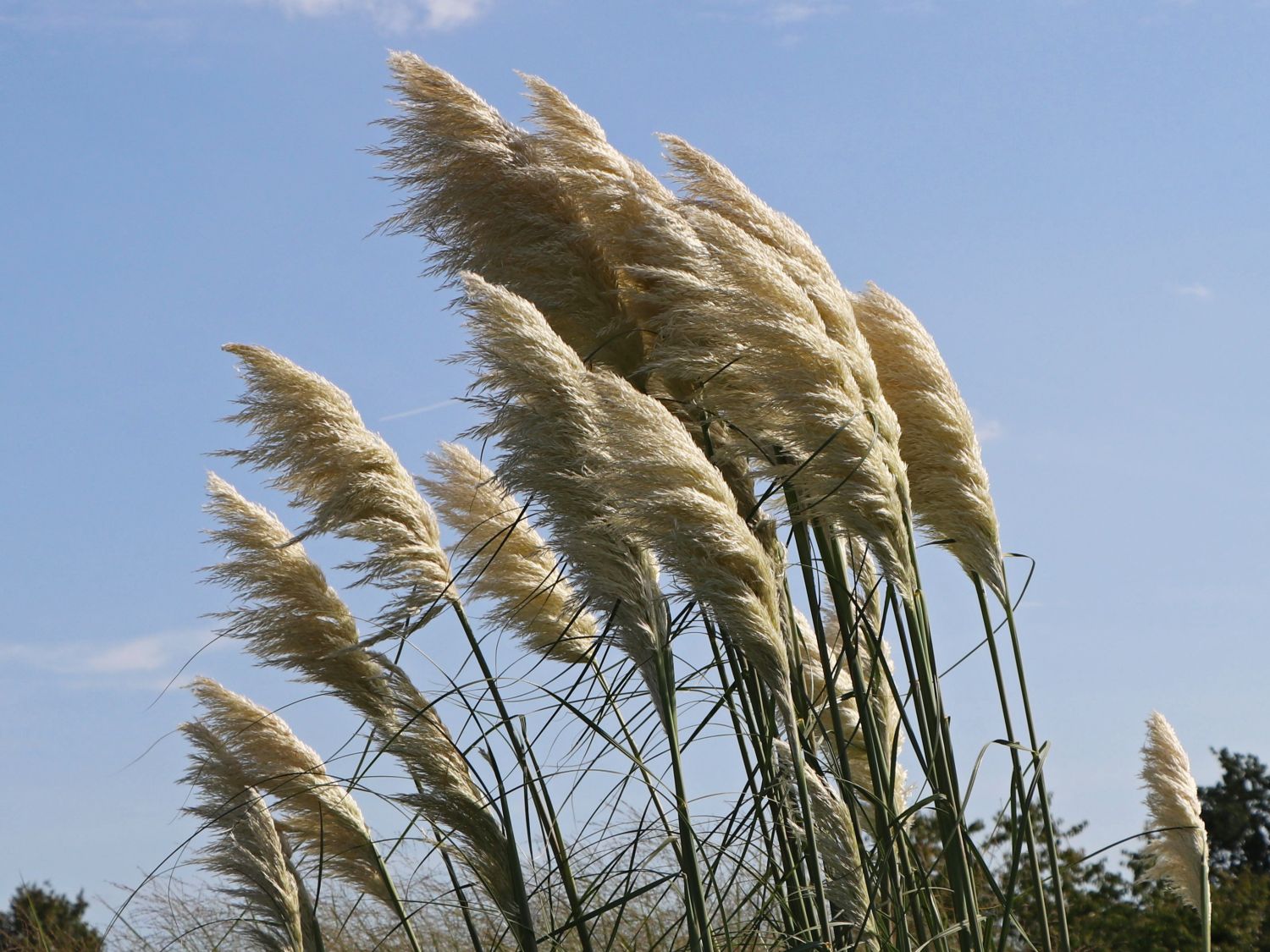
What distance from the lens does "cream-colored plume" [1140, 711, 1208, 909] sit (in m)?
4.34

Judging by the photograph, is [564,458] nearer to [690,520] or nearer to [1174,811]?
[690,520]

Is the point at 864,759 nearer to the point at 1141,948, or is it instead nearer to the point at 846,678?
the point at 846,678

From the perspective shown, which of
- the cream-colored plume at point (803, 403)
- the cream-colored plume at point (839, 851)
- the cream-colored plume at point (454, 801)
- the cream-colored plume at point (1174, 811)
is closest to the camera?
the cream-colored plume at point (839, 851)

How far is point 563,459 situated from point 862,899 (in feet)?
3.61

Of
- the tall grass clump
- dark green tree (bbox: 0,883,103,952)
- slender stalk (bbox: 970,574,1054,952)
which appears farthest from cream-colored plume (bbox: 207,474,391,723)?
dark green tree (bbox: 0,883,103,952)

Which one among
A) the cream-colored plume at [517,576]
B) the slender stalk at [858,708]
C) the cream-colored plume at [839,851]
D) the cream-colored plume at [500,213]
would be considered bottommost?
the cream-colored plume at [839,851]

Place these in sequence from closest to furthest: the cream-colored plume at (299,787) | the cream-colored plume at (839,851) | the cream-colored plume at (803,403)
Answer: the cream-colored plume at (839,851) → the cream-colored plume at (803,403) → the cream-colored plume at (299,787)

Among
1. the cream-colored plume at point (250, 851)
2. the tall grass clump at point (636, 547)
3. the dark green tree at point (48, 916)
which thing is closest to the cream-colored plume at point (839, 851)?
the tall grass clump at point (636, 547)

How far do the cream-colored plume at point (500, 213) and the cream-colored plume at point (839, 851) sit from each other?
1236 millimetres

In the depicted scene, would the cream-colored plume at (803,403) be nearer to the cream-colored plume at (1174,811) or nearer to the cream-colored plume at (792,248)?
the cream-colored plume at (792,248)

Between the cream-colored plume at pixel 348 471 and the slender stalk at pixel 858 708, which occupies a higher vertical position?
the cream-colored plume at pixel 348 471

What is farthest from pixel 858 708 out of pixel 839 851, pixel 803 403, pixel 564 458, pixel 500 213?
pixel 500 213

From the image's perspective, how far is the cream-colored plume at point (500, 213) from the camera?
3.52 m

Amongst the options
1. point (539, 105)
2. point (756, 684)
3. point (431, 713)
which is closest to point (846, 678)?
point (756, 684)
